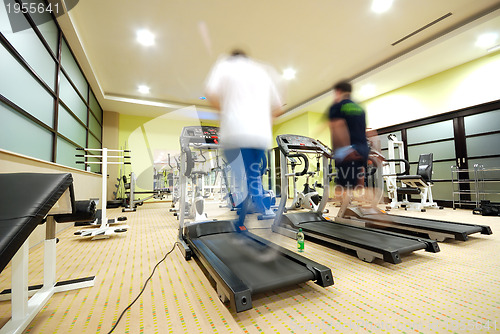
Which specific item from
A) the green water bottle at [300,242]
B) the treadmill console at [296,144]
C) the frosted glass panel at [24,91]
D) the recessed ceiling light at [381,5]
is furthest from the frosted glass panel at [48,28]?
the recessed ceiling light at [381,5]

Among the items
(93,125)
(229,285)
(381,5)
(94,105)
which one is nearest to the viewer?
(229,285)

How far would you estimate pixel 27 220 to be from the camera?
31.0 inches

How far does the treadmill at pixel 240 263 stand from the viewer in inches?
44.6

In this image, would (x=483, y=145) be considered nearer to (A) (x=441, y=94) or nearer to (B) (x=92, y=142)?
(A) (x=441, y=94)

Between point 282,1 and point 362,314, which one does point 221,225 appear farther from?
point 282,1

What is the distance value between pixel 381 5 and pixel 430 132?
3608mm

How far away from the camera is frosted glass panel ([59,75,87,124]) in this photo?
3432mm

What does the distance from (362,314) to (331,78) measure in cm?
560

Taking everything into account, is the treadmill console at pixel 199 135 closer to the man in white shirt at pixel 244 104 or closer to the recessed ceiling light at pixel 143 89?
the man in white shirt at pixel 244 104

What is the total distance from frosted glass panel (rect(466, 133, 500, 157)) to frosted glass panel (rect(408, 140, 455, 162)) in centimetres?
32

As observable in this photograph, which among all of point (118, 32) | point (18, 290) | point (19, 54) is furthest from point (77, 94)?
point (18, 290)

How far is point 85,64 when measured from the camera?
14.5 feet

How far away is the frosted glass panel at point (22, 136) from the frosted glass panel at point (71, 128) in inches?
23.9

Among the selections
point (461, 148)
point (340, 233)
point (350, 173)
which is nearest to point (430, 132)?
point (461, 148)
